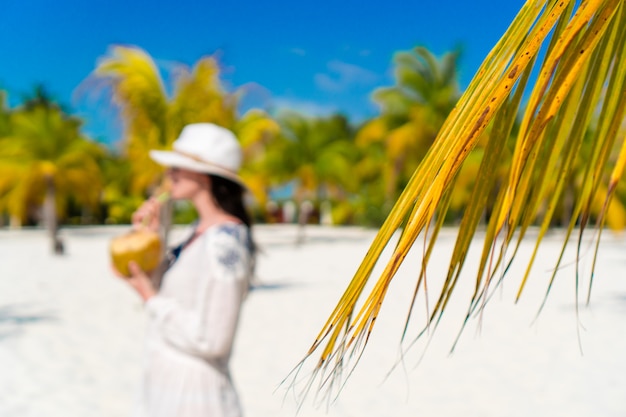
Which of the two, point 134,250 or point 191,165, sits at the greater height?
point 191,165

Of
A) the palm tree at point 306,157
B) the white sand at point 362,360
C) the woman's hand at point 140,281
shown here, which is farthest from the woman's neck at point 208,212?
the palm tree at point 306,157

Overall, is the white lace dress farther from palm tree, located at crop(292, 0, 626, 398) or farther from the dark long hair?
palm tree, located at crop(292, 0, 626, 398)

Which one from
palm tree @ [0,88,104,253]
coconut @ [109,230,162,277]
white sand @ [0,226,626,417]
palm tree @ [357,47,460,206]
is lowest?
white sand @ [0,226,626,417]

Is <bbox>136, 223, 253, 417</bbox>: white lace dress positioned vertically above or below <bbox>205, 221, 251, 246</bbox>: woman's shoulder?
below

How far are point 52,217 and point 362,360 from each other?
619 inches

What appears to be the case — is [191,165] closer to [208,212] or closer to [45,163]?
[208,212]

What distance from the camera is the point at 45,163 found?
20.2 m

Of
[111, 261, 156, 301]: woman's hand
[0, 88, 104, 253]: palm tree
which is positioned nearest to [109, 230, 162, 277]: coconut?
[111, 261, 156, 301]: woman's hand

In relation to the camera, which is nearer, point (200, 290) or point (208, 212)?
point (200, 290)

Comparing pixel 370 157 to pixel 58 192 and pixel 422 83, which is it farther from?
pixel 58 192

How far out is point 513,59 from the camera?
1.68 ft

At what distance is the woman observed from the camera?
1928mm

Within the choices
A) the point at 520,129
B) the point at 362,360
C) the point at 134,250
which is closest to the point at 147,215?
the point at 134,250

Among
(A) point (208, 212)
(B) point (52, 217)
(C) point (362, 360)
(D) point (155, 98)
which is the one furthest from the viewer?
(B) point (52, 217)
